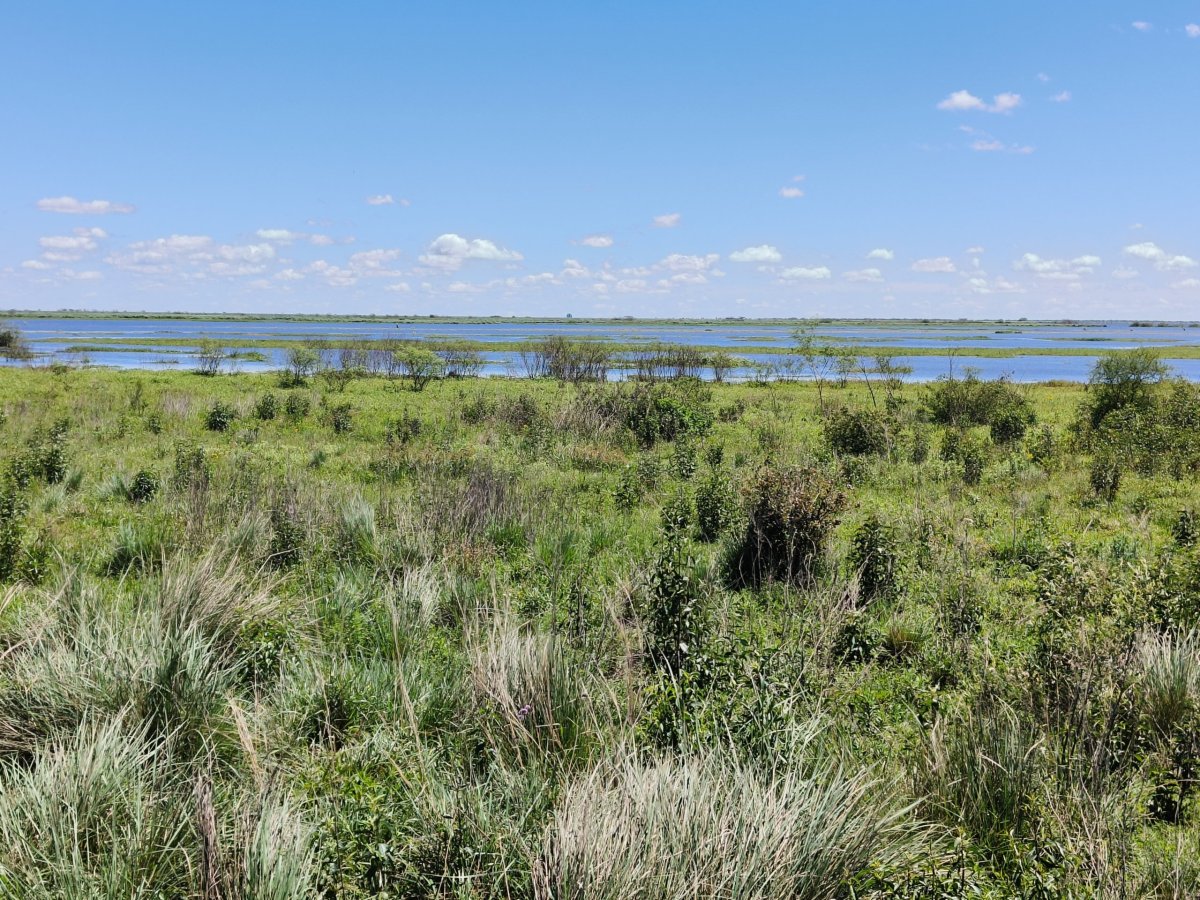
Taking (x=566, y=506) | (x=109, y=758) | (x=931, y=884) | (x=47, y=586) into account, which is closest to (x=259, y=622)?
(x=109, y=758)

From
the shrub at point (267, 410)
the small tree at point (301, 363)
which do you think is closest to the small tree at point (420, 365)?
the small tree at point (301, 363)

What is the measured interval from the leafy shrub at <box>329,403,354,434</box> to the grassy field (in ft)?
38.2

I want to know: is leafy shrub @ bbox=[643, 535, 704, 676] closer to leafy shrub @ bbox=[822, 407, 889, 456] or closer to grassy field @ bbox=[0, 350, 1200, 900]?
grassy field @ bbox=[0, 350, 1200, 900]

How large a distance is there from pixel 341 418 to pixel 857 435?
17417 millimetres

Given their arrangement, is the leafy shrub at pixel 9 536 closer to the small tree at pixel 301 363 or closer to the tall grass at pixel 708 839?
the tall grass at pixel 708 839

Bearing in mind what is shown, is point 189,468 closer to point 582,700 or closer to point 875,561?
point 582,700

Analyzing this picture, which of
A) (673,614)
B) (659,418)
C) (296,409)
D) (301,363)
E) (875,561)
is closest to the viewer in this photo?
(673,614)

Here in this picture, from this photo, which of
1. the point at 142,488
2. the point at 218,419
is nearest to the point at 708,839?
the point at 142,488

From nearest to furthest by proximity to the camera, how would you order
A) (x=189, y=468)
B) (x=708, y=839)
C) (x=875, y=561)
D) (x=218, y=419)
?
(x=708, y=839)
(x=875, y=561)
(x=189, y=468)
(x=218, y=419)

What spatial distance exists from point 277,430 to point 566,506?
15741 mm

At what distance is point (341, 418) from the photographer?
24875 mm

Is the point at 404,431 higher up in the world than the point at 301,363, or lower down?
lower down

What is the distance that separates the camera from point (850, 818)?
11.4ft

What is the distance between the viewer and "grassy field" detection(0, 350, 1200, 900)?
328cm
